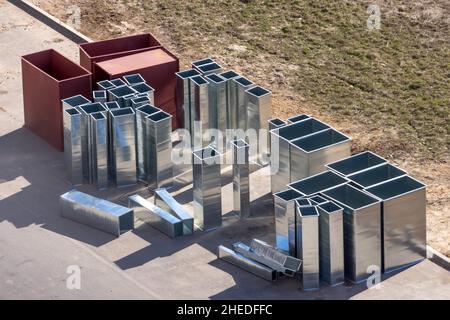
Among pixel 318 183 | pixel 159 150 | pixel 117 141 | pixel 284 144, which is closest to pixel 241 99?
pixel 159 150

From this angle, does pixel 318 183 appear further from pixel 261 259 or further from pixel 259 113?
pixel 259 113

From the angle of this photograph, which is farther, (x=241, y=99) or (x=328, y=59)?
(x=328, y=59)

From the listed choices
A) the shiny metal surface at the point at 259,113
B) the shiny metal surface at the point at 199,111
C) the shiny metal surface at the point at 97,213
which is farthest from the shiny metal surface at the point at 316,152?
the shiny metal surface at the point at 97,213

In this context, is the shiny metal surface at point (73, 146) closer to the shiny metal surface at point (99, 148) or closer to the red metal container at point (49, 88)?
the shiny metal surface at point (99, 148)

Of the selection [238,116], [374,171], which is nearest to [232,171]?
[238,116]

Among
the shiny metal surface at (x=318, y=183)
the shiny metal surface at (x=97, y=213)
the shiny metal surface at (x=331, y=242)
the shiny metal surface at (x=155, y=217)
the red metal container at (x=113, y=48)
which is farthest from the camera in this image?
the red metal container at (x=113, y=48)

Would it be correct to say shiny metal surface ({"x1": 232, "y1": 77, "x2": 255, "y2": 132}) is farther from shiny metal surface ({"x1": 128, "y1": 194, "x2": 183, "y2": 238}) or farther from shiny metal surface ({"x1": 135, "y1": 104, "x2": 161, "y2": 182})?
shiny metal surface ({"x1": 128, "y1": 194, "x2": 183, "y2": 238})
